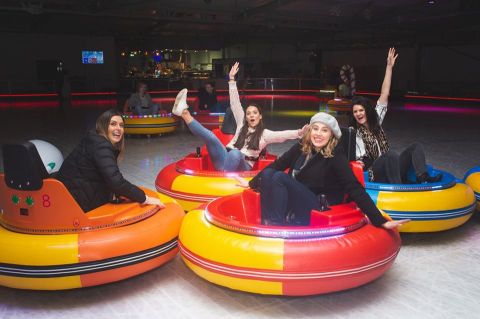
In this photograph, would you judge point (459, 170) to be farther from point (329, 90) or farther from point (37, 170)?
point (329, 90)

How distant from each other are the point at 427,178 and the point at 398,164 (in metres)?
0.28

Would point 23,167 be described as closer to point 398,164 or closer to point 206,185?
point 206,185

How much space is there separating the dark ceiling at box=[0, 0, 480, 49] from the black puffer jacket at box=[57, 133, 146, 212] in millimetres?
10564

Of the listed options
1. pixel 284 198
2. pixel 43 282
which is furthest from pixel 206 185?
pixel 43 282

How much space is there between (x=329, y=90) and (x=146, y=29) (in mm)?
8893

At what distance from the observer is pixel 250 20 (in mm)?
16109

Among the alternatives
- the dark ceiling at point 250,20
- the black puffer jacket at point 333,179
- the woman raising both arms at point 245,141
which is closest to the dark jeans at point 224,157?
the woman raising both arms at point 245,141

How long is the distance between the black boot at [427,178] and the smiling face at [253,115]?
4.59 feet

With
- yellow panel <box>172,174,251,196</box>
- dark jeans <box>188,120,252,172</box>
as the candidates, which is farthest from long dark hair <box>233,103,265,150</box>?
yellow panel <box>172,174,251,196</box>

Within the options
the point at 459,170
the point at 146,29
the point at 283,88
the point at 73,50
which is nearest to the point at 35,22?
the point at 73,50

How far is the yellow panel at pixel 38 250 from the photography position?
2402mm

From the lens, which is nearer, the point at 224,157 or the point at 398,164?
the point at 398,164

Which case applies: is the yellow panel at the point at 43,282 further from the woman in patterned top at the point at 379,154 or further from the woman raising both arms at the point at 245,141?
the woman in patterned top at the point at 379,154

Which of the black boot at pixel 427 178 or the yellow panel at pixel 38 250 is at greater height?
the black boot at pixel 427 178
